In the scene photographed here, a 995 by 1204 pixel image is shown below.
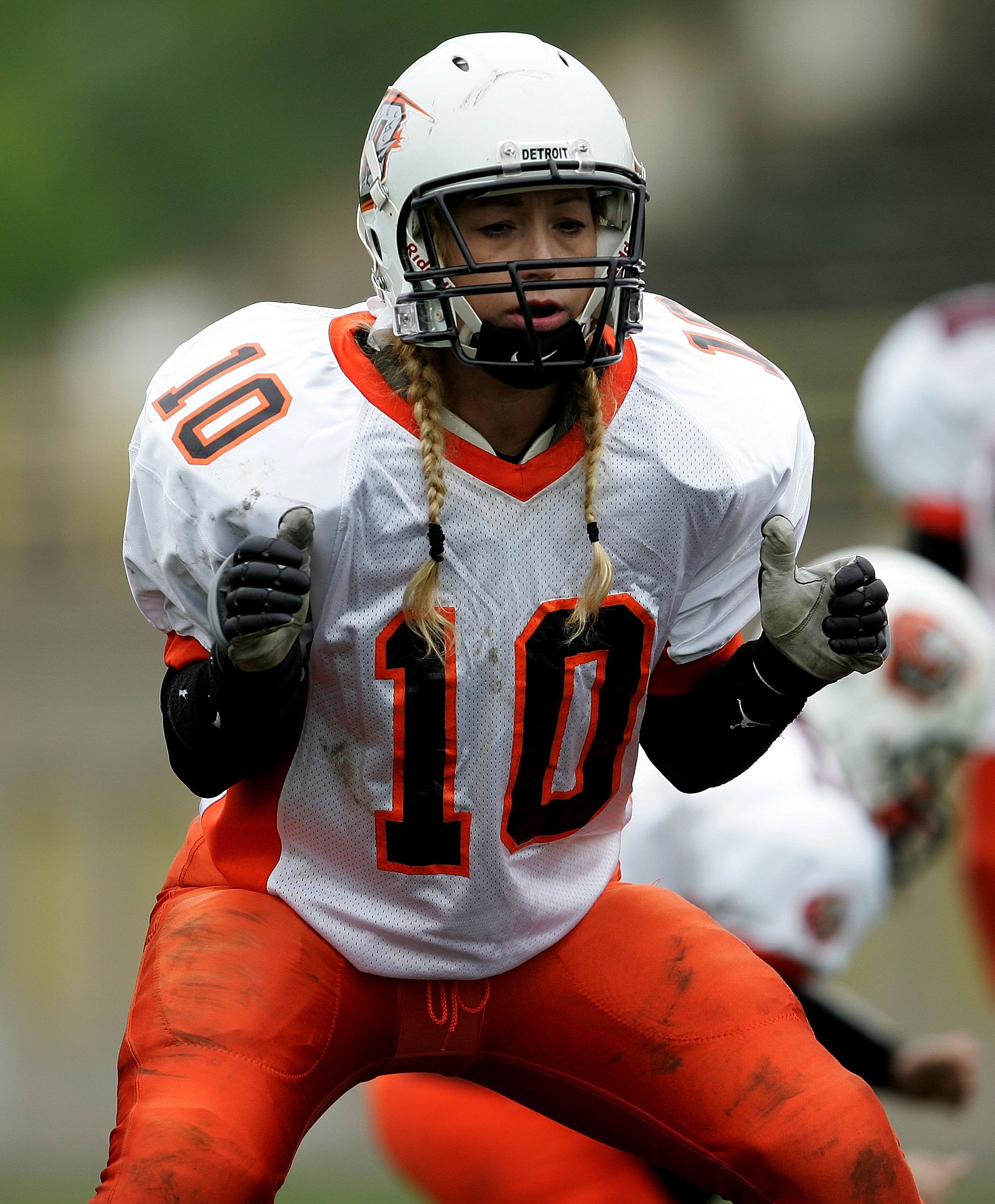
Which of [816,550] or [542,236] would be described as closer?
[542,236]

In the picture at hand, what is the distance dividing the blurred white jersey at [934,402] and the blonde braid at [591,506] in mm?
2772

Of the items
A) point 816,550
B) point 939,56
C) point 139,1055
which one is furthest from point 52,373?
point 139,1055

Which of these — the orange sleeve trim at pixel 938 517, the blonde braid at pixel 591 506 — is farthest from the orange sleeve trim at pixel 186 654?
the orange sleeve trim at pixel 938 517

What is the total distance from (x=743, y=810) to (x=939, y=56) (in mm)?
13463

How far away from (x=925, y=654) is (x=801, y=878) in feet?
2.33

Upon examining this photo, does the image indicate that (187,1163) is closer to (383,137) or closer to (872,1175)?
(872,1175)

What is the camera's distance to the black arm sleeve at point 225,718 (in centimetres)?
214

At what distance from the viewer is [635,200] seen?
2.34 m

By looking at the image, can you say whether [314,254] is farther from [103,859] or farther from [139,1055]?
[139,1055]

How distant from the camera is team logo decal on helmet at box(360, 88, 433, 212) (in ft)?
7.63

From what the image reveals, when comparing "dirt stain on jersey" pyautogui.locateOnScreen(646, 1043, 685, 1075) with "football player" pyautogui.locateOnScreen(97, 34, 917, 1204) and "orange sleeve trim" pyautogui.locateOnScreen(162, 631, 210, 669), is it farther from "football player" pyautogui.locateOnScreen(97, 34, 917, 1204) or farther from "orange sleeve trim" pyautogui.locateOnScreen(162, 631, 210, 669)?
"orange sleeve trim" pyautogui.locateOnScreen(162, 631, 210, 669)

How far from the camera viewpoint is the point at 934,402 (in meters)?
5.07

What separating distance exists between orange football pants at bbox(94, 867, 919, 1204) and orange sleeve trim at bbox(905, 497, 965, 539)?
8.65 ft

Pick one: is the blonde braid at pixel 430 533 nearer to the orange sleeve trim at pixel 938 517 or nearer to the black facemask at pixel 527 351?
the black facemask at pixel 527 351
